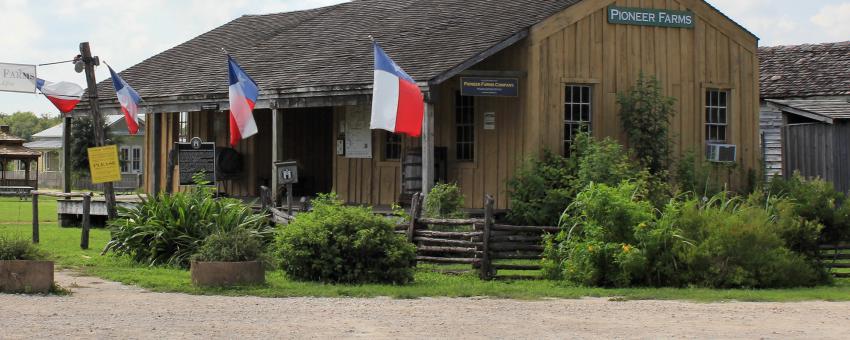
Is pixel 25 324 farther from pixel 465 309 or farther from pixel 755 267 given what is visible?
pixel 755 267

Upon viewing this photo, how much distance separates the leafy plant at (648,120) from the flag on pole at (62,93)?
9.96 m

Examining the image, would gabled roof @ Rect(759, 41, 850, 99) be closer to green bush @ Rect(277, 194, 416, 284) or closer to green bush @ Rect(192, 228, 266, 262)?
green bush @ Rect(277, 194, 416, 284)

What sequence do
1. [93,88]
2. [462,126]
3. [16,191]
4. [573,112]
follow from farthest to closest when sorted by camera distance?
1. [16,191]
2. [462,126]
3. [573,112]
4. [93,88]

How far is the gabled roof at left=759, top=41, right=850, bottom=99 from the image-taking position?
92.9 ft

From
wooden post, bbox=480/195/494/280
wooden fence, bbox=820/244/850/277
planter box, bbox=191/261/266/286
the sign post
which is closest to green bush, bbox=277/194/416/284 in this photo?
planter box, bbox=191/261/266/286

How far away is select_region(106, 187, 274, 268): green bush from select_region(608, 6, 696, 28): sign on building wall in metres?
7.56

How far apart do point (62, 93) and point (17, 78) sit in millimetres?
1716

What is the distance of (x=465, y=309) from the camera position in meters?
13.3

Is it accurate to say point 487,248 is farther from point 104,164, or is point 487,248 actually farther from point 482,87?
point 104,164

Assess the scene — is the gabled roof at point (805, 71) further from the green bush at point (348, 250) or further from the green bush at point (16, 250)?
the green bush at point (16, 250)

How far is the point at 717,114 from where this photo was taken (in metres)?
23.4

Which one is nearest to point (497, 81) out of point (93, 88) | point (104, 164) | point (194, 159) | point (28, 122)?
point (194, 159)

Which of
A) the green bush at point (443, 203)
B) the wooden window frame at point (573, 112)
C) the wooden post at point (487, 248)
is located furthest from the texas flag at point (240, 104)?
the wooden window frame at point (573, 112)

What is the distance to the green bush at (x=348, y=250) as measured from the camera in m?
15.7
